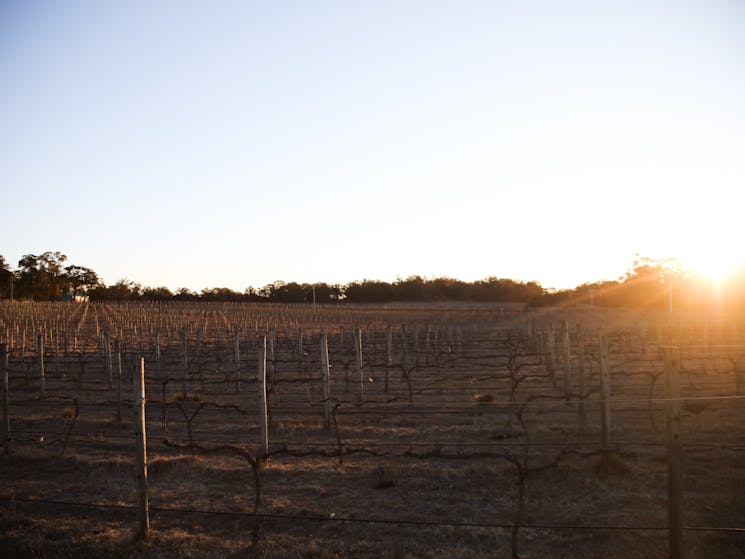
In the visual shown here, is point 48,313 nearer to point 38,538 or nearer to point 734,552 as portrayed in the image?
point 38,538

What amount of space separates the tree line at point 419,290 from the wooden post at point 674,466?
56164mm

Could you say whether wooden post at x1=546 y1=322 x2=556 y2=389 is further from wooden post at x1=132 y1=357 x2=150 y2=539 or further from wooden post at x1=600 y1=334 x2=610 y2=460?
wooden post at x1=132 y1=357 x2=150 y2=539

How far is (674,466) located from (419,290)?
294ft

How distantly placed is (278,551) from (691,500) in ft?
16.6

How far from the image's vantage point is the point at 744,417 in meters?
11.6

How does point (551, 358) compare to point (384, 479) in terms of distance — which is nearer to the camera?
point (384, 479)

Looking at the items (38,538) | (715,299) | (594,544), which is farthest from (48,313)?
(715,299)

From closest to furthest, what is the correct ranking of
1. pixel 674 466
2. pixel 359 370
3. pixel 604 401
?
pixel 674 466 → pixel 604 401 → pixel 359 370

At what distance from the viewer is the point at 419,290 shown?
308 ft

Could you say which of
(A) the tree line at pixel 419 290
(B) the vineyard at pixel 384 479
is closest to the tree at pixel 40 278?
(A) the tree line at pixel 419 290

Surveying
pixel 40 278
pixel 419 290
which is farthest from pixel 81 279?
pixel 419 290

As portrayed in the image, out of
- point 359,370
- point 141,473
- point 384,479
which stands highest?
point 141,473

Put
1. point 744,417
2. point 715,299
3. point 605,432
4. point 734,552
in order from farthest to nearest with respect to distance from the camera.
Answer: point 715,299
point 744,417
point 605,432
point 734,552

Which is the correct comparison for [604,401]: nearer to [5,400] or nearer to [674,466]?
[674,466]
